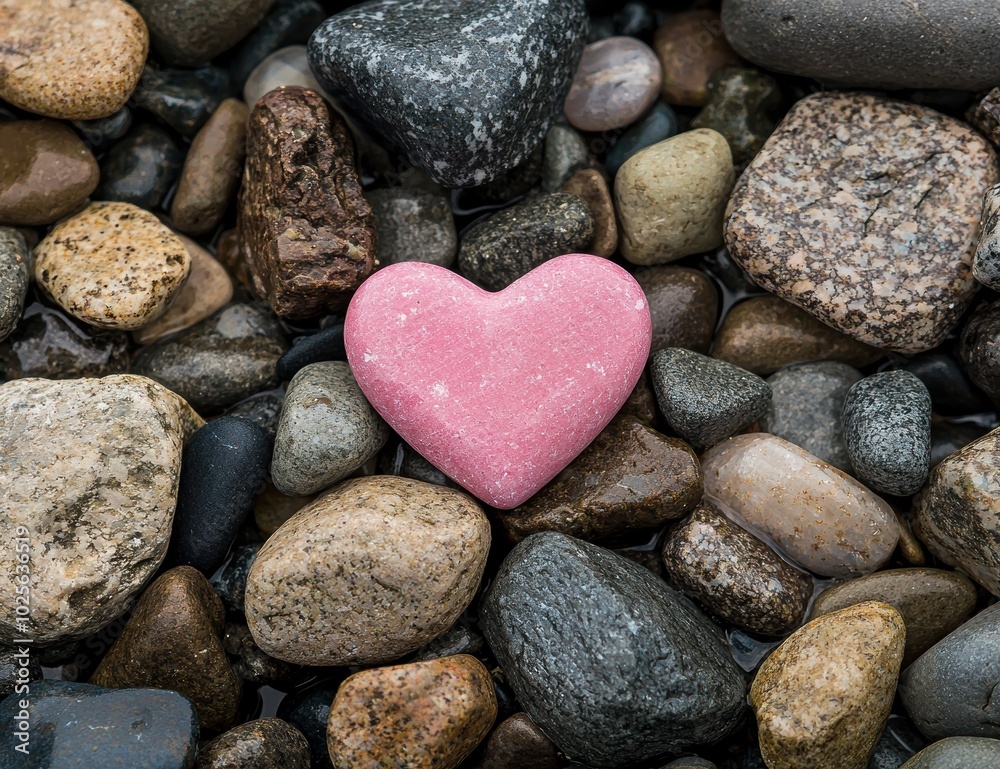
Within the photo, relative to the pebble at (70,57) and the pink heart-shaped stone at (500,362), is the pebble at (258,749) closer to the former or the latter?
the pink heart-shaped stone at (500,362)

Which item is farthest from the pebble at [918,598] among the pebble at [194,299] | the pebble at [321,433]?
the pebble at [194,299]

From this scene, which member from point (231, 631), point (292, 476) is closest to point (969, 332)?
point (292, 476)

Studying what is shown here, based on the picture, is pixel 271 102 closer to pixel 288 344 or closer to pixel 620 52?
pixel 288 344

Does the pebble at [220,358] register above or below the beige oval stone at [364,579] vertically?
above

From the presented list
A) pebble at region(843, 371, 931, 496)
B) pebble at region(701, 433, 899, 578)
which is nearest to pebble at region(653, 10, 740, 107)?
pebble at region(843, 371, 931, 496)

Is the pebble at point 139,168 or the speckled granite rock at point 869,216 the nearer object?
the speckled granite rock at point 869,216

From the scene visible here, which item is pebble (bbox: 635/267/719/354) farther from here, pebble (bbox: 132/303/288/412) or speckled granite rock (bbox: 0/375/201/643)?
speckled granite rock (bbox: 0/375/201/643)
